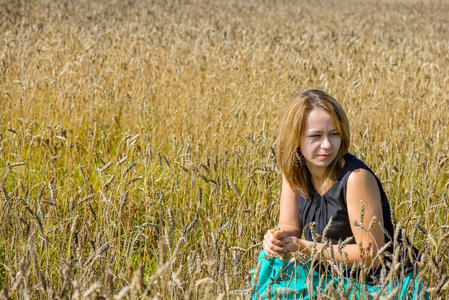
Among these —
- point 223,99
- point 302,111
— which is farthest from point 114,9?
point 302,111

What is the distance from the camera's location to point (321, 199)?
2.23 metres

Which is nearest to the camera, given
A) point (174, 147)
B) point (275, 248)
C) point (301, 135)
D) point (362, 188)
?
point (275, 248)

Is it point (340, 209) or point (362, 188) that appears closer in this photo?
point (362, 188)

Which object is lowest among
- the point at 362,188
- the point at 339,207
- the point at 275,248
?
the point at 275,248

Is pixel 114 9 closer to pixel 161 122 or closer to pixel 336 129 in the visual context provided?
pixel 161 122

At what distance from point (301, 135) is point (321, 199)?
280 millimetres

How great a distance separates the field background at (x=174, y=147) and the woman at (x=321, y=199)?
0.14m

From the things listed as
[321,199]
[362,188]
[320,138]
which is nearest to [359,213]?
[362,188]

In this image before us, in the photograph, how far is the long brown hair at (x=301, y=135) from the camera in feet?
7.14

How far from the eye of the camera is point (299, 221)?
93.0 inches

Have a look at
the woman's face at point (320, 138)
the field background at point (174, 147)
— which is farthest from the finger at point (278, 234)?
the woman's face at point (320, 138)

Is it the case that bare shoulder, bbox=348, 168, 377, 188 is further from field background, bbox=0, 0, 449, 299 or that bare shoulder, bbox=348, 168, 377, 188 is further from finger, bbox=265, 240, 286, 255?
finger, bbox=265, 240, 286, 255

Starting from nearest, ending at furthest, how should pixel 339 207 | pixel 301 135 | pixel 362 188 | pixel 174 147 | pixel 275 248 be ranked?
pixel 275 248
pixel 362 188
pixel 339 207
pixel 301 135
pixel 174 147

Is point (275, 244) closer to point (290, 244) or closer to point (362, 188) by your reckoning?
point (290, 244)
